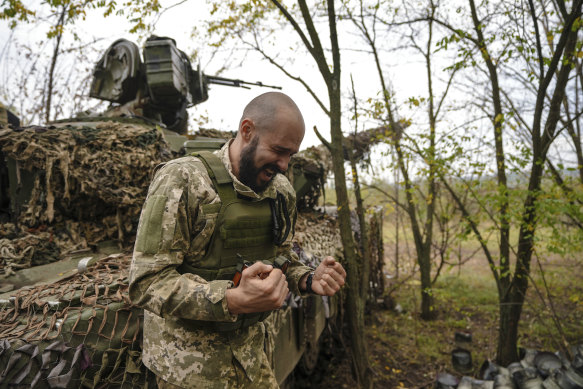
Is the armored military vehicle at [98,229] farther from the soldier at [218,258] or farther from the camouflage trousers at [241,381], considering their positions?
the soldier at [218,258]

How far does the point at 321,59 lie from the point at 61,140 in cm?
280

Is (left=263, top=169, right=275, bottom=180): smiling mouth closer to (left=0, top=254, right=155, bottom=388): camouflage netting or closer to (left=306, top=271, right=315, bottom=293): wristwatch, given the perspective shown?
(left=306, top=271, right=315, bottom=293): wristwatch

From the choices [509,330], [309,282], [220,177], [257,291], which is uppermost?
[220,177]

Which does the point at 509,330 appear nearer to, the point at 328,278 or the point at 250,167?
the point at 328,278

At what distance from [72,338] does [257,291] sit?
1266 millimetres

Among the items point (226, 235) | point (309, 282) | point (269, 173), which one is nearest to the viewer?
point (226, 235)

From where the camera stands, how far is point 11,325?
1886mm

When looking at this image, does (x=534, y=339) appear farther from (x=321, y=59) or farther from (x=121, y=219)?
(x=121, y=219)

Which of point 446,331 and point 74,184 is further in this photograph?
point 446,331

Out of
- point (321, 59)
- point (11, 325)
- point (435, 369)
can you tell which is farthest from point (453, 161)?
point (11, 325)

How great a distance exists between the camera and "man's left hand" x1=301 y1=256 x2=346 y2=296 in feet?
5.77

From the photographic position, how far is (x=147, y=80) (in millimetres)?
4578

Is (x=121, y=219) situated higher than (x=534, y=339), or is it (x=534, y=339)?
(x=121, y=219)

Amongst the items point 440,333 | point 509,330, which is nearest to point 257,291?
point 509,330
